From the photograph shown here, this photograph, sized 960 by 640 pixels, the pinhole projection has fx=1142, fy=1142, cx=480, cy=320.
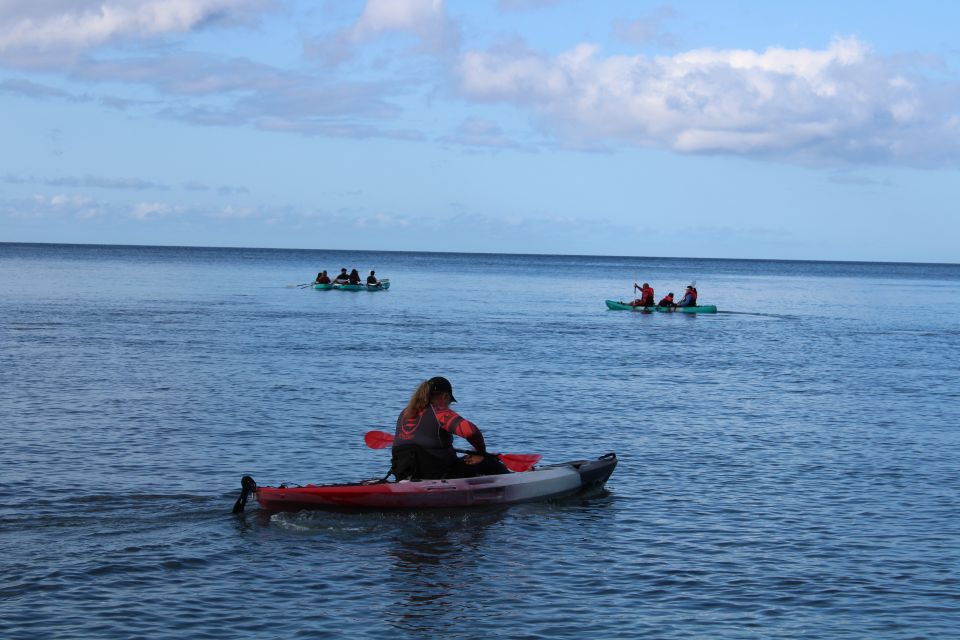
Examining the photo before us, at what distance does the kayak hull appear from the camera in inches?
591

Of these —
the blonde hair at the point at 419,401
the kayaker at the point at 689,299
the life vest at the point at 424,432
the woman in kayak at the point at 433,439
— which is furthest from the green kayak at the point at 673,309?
the blonde hair at the point at 419,401

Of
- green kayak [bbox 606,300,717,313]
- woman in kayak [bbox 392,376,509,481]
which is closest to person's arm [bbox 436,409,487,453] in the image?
woman in kayak [bbox 392,376,509,481]

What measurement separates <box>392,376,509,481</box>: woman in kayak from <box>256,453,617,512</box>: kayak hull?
184mm

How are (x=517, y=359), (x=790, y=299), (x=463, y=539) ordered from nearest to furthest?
(x=463, y=539) → (x=517, y=359) → (x=790, y=299)

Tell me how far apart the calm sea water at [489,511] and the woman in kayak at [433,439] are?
67cm

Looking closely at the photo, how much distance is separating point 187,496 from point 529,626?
262 inches

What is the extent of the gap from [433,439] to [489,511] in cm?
137

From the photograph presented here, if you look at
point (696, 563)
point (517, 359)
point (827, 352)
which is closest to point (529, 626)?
point (696, 563)

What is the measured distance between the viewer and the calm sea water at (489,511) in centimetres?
1150

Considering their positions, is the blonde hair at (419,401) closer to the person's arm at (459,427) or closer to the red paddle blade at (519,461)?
the person's arm at (459,427)

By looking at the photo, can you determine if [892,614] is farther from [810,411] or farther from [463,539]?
[810,411]

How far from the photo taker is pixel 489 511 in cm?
1606

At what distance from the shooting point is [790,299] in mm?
95188

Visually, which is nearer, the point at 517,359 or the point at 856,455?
the point at 856,455
